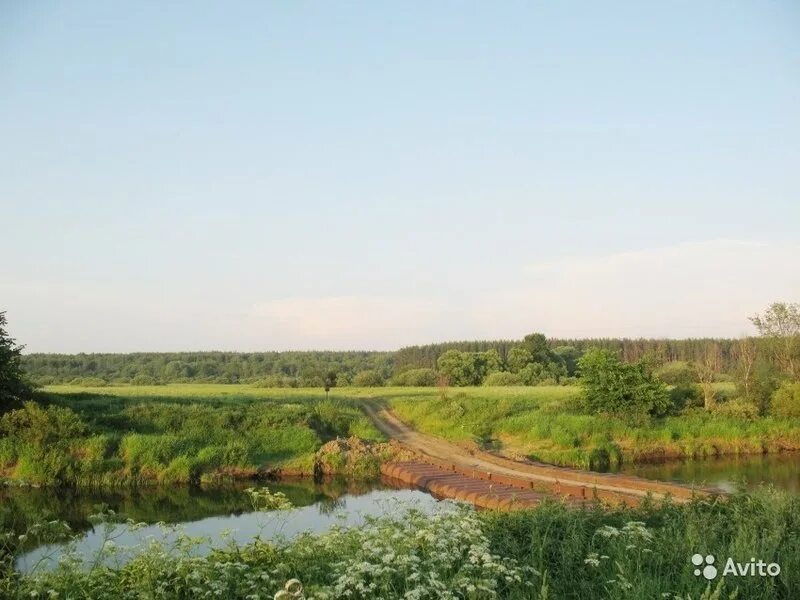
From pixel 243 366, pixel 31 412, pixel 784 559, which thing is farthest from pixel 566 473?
pixel 243 366

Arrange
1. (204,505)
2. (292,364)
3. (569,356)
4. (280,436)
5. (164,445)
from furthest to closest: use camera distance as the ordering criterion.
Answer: (292,364)
(569,356)
(280,436)
(164,445)
(204,505)

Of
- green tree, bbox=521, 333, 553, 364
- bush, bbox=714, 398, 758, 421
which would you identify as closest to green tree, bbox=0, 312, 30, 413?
bush, bbox=714, 398, 758, 421

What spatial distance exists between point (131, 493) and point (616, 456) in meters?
17.2

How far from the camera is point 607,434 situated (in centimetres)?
2938

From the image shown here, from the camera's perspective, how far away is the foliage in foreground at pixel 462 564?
21.0 feet

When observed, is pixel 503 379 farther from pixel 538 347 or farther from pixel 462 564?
pixel 462 564

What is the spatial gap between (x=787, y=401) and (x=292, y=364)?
98573mm

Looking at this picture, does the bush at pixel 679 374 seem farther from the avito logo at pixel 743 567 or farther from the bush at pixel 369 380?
the avito logo at pixel 743 567

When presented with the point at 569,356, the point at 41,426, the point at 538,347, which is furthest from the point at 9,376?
the point at 569,356

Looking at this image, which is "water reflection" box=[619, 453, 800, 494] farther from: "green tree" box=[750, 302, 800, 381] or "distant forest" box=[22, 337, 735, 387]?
"distant forest" box=[22, 337, 735, 387]

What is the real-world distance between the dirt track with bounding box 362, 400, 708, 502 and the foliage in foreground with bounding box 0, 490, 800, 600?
10.0 ft

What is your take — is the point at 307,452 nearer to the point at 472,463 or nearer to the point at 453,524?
the point at 472,463

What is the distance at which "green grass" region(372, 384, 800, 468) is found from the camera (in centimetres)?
2805

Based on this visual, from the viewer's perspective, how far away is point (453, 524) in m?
7.78
